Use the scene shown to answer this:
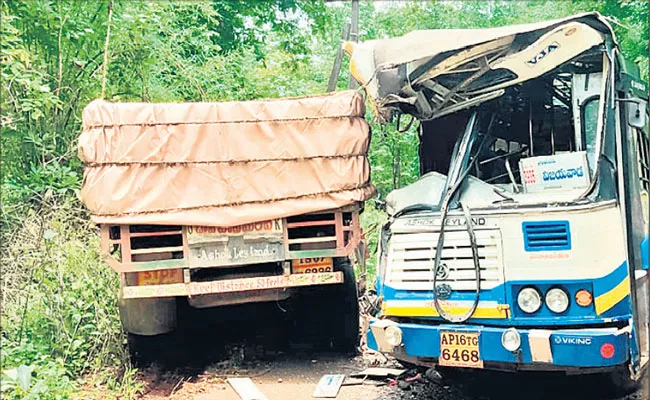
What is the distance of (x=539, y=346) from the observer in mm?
4305

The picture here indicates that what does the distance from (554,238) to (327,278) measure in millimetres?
2237

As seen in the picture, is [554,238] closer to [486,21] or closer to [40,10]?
[40,10]

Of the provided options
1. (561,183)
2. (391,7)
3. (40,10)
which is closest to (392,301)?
(561,183)

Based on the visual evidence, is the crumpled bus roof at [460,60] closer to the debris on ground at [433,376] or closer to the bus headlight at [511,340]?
the bus headlight at [511,340]

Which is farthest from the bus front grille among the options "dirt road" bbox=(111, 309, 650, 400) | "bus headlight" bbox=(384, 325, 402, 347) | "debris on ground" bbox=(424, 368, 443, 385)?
"debris on ground" bbox=(424, 368, 443, 385)

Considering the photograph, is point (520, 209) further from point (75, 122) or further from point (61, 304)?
point (75, 122)

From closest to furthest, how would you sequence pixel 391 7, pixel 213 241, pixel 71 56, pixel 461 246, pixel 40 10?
1. pixel 461 246
2. pixel 213 241
3. pixel 40 10
4. pixel 71 56
5. pixel 391 7

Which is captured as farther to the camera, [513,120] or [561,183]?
[513,120]

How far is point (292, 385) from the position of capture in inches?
242

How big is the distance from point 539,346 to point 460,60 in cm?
219

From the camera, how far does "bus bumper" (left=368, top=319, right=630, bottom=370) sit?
4.17 meters

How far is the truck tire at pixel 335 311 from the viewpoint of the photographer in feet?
22.6

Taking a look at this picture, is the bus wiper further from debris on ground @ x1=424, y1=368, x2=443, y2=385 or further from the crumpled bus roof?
debris on ground @ x1=424, y1=368, x2=443, y2=385

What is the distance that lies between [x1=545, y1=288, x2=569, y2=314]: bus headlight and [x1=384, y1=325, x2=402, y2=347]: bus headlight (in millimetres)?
1028
